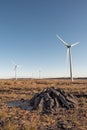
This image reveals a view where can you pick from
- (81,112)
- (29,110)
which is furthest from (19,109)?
(81,112)

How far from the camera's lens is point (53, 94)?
2300cm

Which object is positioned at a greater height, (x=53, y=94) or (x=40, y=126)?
(x=53, y=94)

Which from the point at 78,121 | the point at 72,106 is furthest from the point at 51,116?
the point at 72,106

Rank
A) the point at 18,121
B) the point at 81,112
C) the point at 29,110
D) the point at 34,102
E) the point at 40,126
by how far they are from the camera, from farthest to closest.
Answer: the point at 34,102 < the point at 29,110 < the point at 81,112 < the point at 18,121 < the point at 40,126

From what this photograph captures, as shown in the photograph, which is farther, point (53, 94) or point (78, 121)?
point (53, 94)

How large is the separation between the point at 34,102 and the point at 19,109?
1846mm

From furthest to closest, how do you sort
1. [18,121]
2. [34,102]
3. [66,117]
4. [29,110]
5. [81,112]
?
1. [34,102]
2. [29,110]
3. [81,112]
4. [66,117]
5. [18,121]

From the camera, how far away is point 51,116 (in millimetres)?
17922

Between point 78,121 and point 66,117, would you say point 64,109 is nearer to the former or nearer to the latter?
point 66,117

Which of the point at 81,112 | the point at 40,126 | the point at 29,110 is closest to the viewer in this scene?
the point at 40,126

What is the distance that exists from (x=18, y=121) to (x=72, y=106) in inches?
276

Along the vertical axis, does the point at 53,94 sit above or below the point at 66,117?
above

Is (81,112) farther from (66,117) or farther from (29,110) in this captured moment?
(29,110)

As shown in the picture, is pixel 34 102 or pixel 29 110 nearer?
pixel 29 110
